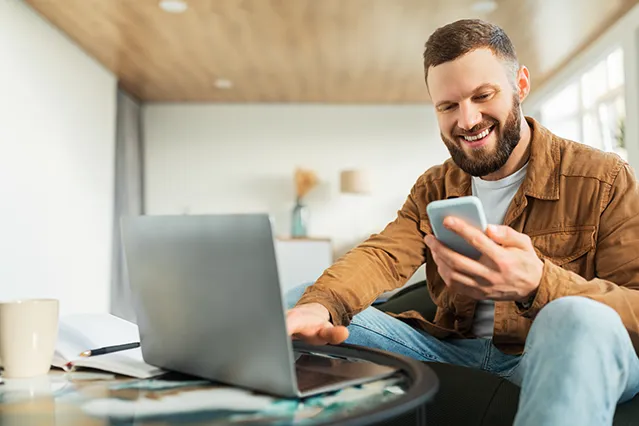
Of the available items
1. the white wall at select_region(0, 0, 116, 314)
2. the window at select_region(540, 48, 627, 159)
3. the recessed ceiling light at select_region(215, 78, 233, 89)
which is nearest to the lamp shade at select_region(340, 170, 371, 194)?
the recessed ceiling light at select_region(215, 78, 233, 89)

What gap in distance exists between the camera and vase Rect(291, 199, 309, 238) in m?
6.47

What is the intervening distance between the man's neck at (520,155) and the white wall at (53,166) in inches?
117

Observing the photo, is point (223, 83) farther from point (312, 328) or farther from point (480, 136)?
point (312, 328)

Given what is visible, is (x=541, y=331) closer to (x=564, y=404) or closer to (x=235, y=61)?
(x=564, y=404)

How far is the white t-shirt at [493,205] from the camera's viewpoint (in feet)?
5.01

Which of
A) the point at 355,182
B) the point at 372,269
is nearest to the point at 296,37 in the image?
the point at 355,182

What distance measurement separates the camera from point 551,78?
582 cm

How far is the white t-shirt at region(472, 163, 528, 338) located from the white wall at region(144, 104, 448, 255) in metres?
5.23

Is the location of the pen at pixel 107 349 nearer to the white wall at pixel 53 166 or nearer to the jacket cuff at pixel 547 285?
the jacket cuff at pixel 547 285

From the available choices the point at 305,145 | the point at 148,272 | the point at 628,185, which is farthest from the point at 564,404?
the point at 305,145

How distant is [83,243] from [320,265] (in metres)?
2.33

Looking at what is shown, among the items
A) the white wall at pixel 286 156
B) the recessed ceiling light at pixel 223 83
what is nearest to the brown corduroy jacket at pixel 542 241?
the recessed ceiling light at pixel 223 83

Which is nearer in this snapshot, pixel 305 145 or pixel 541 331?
pixel 541 331

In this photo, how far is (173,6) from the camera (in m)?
3.86
